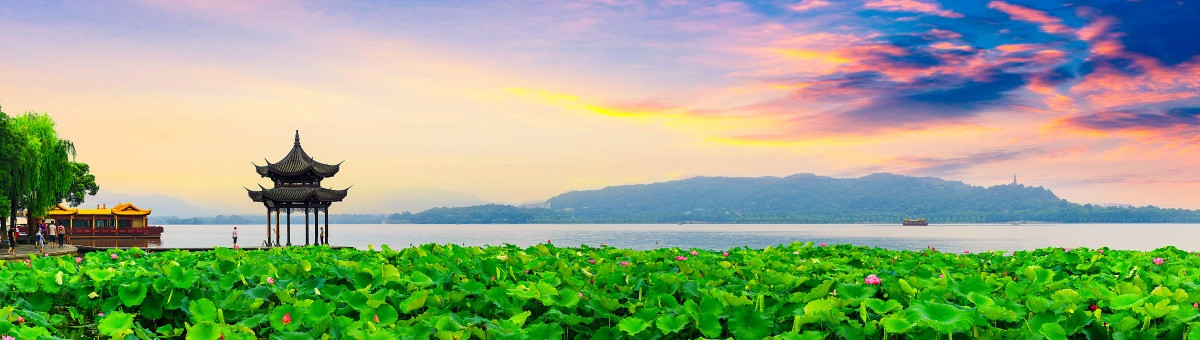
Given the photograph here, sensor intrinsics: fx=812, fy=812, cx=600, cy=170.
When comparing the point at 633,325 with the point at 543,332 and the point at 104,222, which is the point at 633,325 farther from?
the point at 104,222

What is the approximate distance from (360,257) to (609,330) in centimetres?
447

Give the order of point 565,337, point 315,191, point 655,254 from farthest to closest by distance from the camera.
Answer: point 315,191 < point 655,254 < point 565,337

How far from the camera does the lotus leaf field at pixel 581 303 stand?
341 cm

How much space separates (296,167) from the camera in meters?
35.0

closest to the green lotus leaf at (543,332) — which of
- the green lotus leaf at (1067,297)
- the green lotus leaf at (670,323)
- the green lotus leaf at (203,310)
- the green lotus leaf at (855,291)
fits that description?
the green lotus leaf at (670,323)

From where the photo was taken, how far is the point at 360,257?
24.4ft

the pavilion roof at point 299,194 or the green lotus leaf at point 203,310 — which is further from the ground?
the pavilion roof at point 299,194

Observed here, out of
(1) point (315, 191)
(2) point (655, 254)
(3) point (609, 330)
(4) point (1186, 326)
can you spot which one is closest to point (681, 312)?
(3) point (609, 330)

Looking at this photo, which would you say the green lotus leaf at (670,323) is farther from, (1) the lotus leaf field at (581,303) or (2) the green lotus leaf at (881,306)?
(2) the green lotus leaf at (881,306)

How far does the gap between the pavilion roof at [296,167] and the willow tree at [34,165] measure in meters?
8.49

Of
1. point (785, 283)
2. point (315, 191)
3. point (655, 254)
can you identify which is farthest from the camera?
point (315, 191)

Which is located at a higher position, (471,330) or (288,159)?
(288,159)

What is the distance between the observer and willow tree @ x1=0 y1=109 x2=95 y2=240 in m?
32.4

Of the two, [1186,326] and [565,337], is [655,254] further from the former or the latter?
[1186,326]
